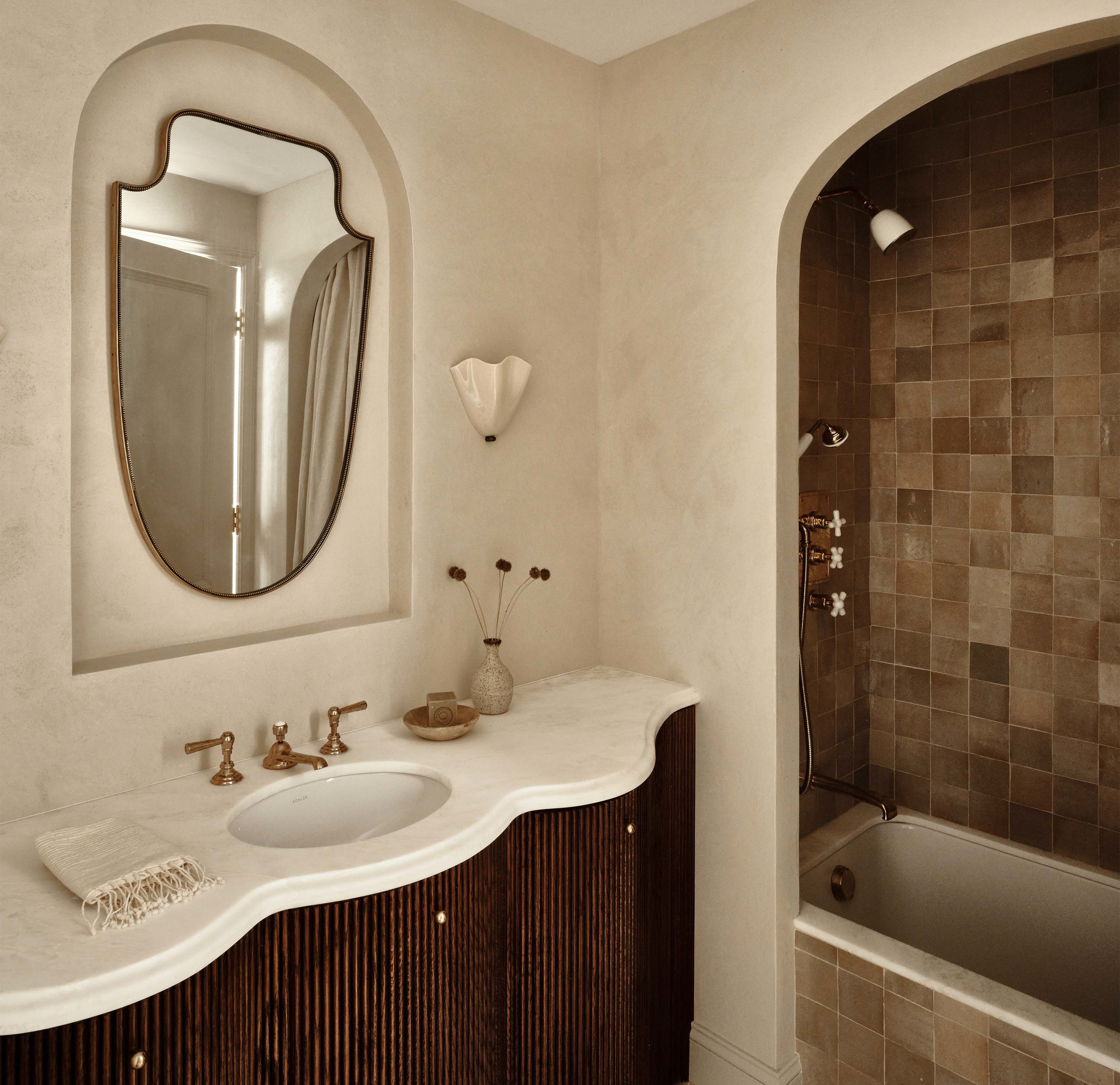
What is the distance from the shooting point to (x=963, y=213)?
9.00ft

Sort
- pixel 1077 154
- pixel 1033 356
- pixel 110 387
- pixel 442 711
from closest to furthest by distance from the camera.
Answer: pixel 110 387
pixel 442 711
pixel 1077 154
pixel 1033 356

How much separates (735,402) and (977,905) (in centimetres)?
176

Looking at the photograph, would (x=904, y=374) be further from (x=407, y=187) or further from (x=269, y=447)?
(x=269, y=447)

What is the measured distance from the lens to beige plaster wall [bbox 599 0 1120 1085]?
75.0 inches

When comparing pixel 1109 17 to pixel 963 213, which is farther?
pixel 963 213

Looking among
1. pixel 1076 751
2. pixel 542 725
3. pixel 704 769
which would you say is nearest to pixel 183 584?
pixel 542 725

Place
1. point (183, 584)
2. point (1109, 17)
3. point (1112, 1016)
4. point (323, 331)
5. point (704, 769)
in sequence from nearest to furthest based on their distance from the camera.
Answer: point (1109, 17) < point (183, 584) < point (323, 331) < point (704, 769) < point (1112, 1016)

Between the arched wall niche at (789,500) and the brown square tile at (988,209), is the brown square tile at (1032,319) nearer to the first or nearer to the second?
the brown square tile at (988,209)

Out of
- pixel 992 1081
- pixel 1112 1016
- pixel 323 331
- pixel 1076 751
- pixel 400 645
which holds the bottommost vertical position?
pixel 1112 1016

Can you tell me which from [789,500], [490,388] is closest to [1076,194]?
[789,500]

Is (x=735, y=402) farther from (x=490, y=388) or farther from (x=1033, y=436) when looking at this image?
(x=1033, y=436)

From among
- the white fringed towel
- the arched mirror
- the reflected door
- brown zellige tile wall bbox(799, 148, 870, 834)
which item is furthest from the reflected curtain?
brown zellige tile wall bbox(799, 148, 870, 834)

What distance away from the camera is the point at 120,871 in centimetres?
119

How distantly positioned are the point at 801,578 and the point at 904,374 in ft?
2.87
